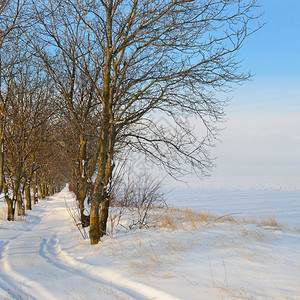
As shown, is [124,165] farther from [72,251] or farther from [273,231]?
[273,231]

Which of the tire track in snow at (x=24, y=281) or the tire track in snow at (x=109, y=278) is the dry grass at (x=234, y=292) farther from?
the tire track in snow at (x=24, y=281)

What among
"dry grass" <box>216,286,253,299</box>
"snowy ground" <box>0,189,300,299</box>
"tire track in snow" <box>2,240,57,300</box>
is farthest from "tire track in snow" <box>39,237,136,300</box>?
"dry grass" <box>216,286,253,299</box>

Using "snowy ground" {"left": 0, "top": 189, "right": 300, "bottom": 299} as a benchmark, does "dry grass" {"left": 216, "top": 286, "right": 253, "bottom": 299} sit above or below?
below

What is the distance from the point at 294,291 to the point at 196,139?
19.8 feet

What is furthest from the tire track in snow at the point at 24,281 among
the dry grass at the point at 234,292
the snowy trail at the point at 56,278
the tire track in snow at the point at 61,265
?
the dry grass at the point at 234,292

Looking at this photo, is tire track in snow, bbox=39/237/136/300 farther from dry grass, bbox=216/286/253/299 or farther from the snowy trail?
dry grass, bbox=216/286/253/299

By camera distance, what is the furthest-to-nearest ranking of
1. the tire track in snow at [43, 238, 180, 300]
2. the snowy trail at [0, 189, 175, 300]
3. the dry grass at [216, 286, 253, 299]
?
the snowy trail at [0, 189, 175, 300] → the tire track in snow at [43, 238, 180, 300] → the dry grass at [216, 286, 253, 299]

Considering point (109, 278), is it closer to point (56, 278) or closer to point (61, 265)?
point (56, 278)

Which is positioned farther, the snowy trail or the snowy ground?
the snowy trail

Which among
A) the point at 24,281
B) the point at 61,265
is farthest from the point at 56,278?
the point at 61,265

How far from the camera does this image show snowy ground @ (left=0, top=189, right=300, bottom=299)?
4.72m

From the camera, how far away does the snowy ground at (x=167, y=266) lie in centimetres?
472

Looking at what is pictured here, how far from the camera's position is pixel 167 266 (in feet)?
19.4

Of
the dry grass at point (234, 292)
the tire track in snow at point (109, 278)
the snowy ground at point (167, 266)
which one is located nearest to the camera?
the dry grass at point (234, 292)
